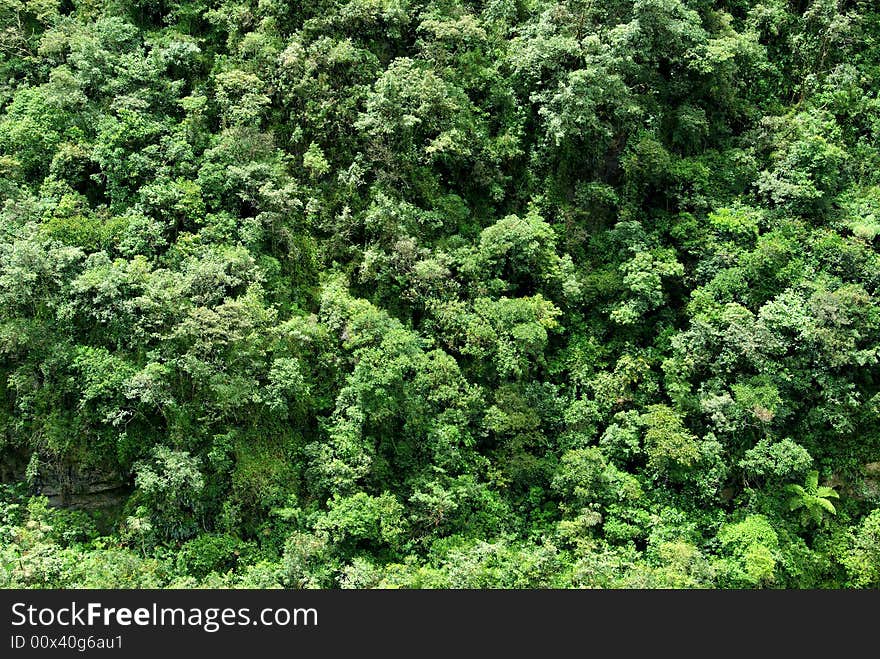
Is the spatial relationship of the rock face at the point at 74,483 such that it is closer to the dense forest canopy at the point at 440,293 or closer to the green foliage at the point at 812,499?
the dense forest canopy at the point at 440,293

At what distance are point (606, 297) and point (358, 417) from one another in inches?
412

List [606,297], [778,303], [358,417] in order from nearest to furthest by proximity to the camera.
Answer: [358,417] < [778,303] < [606,297]

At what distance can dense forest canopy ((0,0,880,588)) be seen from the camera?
23969 millimetres

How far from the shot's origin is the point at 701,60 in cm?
3006

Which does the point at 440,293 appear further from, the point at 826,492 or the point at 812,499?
the point at 826,492

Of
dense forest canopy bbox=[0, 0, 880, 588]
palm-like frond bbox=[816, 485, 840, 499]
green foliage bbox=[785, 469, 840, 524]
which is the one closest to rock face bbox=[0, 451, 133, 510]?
dense forest canopy bbox=[0, 0, 880, 588]

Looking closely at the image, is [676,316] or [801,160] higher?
[801,160]

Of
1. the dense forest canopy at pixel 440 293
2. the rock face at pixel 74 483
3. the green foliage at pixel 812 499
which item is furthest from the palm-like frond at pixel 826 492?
the rock face at pixel 74 483

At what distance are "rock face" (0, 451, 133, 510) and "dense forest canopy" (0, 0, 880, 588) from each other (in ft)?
0.33

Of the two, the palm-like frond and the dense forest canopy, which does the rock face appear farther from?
the palm-like frond

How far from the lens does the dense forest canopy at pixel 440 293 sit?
78.6ft

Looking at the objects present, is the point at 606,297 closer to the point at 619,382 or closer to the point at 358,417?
the point at 619,382

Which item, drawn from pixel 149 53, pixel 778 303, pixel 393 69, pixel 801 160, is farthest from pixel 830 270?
pixel 149 53

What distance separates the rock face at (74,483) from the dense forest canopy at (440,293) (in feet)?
0.33
